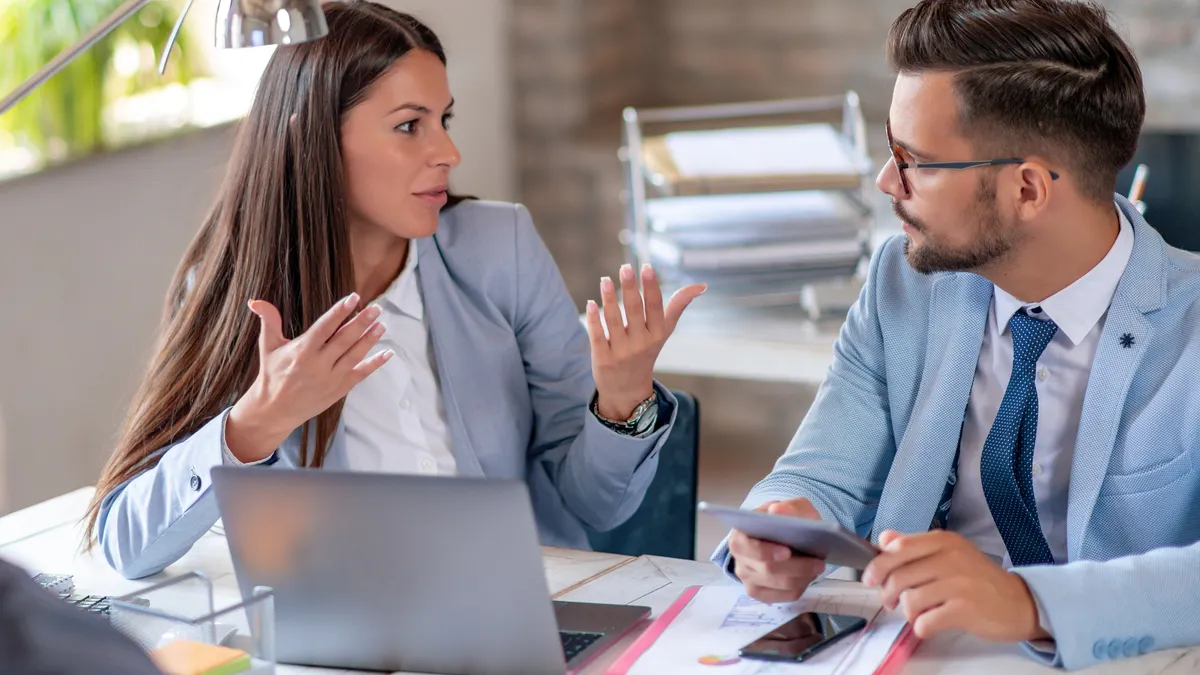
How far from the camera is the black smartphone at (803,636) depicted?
4.17ft

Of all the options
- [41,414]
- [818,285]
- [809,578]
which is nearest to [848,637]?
[809,578]

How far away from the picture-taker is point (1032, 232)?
5.07 feet

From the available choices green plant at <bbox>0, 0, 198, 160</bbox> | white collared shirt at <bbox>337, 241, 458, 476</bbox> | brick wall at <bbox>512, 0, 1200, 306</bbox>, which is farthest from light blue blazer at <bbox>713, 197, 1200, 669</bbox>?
brick wall at <bbox>512, 0, 1200, 306</bbox>

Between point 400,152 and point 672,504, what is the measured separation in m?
0.59

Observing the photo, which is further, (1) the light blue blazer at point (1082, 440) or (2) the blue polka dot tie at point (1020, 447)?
(2) the blue polka dot tie at point (1020, 447)

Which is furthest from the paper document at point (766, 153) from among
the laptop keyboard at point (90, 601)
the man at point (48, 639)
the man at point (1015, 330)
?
the man at point (48, 639)

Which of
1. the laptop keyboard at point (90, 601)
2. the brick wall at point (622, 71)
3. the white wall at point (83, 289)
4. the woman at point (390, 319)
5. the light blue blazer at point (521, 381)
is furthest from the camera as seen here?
the brick wall at point (622, 71)

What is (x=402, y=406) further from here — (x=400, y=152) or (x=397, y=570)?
(x=397, y=570)

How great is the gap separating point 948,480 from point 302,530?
0.77 metres

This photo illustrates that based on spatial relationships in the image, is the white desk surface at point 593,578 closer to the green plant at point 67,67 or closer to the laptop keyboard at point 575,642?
the laptop keyboard at point 575,642

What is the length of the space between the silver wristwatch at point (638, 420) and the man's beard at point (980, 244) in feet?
1.21

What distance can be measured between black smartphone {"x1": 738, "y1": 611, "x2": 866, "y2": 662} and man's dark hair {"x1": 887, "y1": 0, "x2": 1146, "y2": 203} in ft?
1.81

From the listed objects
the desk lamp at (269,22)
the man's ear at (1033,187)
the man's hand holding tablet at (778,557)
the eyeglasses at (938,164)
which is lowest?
the man's hand holding tablet at (778,557)

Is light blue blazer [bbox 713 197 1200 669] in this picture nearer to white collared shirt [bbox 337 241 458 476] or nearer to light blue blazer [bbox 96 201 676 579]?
light blue blazer [bbox 96 201 676 579]
